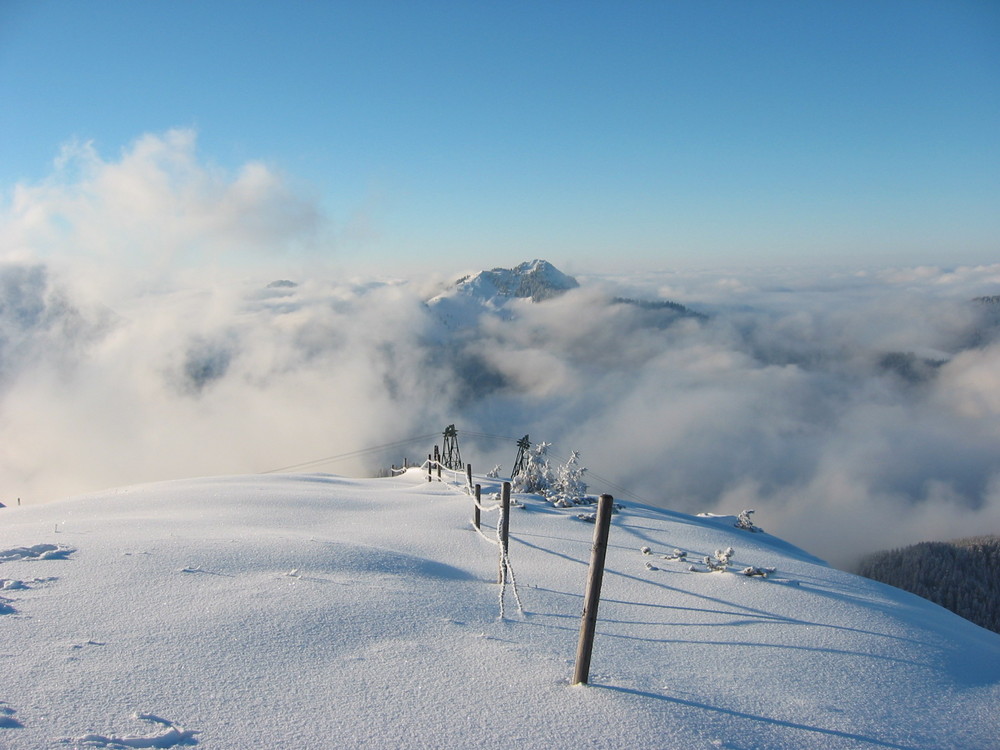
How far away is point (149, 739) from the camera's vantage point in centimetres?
322

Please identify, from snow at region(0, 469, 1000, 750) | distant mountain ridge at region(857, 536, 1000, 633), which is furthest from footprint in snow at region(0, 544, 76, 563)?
distant mountain ridge at region(857, 536, 1000, 633)

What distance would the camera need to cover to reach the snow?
3.64 metres

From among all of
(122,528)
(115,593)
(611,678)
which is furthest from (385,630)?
(122,528)

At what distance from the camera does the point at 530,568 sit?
862 centimetres

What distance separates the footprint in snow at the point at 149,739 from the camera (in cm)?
313

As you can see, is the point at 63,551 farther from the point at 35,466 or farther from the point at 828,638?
the point at 35,466

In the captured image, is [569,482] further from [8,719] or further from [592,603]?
[8,719]

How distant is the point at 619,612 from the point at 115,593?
583 cm

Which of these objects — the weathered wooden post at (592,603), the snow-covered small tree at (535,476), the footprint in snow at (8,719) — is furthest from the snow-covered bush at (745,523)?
the footprint in snow at (8,719)

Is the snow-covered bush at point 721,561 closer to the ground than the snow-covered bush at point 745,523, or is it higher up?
higher up

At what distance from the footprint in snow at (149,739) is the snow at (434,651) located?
0.7 inches

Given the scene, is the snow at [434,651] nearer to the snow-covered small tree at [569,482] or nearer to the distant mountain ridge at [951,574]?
the snow-covered small tree at [569,482]

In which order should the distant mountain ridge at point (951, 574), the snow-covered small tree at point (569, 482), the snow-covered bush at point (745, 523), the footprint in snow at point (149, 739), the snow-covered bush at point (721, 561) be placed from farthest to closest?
the distant mountain ridge at point (951, 574) → the snow-covered small tree at point (569, 482) → the snow-covered bush at point (745, 523) → the snow-covered bush at point (721, 561) → the footprint in snow at point (149, 739)

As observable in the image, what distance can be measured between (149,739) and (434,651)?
2.35 metres
